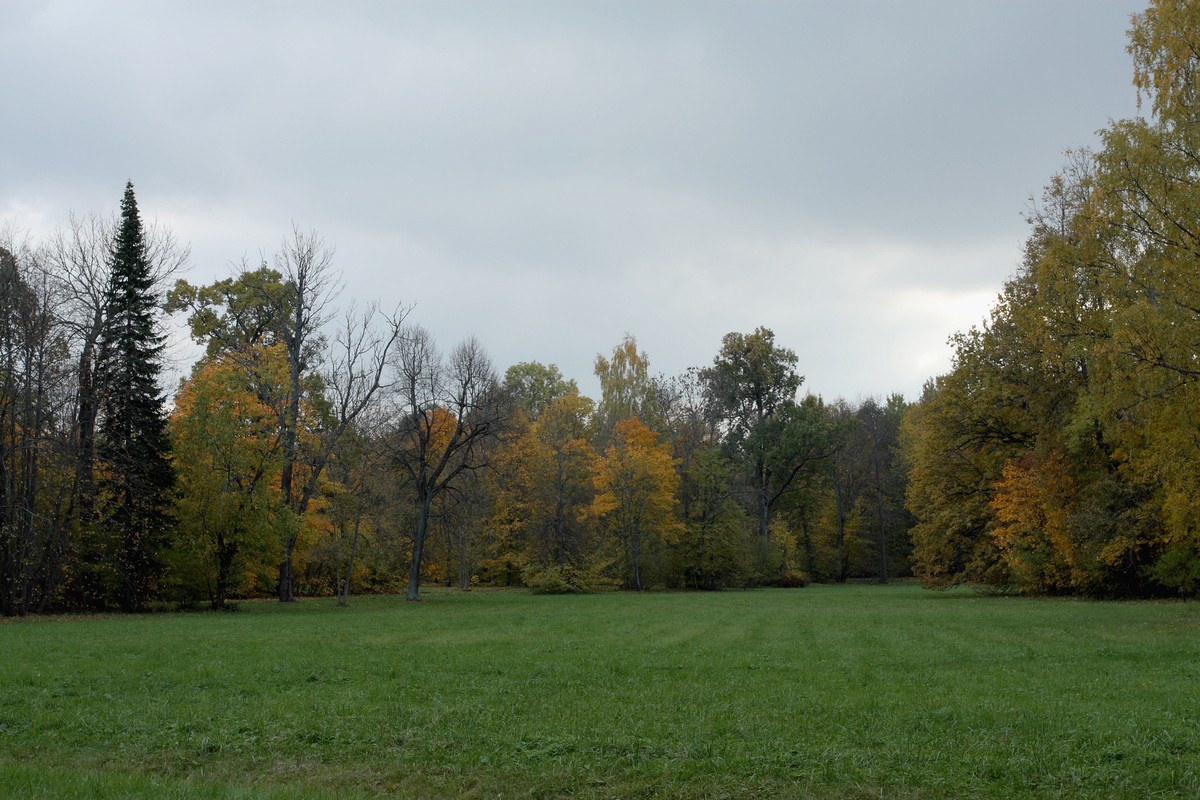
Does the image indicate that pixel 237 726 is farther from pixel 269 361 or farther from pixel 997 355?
pixel 997 355

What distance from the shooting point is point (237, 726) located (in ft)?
27.8

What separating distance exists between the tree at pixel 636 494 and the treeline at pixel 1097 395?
13389mm

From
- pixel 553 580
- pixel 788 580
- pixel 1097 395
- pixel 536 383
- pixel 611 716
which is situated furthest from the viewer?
pixel 536 383

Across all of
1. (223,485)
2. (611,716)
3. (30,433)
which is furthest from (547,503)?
(611,716)

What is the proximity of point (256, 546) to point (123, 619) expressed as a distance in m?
5.32

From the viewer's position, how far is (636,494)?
4559 cm

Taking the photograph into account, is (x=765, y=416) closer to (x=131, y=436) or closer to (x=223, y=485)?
(x=223, y=485)

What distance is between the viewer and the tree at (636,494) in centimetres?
4525

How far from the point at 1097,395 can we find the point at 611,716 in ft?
56.4

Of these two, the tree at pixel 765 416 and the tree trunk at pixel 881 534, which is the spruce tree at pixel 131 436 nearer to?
the tree at pixel 765 416

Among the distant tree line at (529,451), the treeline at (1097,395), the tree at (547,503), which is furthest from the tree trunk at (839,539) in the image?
the tree at (547,503)

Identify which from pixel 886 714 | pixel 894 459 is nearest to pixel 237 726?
pixel 886 714

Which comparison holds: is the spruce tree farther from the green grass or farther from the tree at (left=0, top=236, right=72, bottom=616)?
the green grass

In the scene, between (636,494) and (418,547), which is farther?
(636,494)
